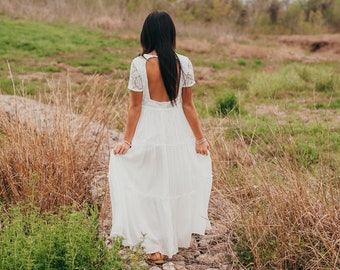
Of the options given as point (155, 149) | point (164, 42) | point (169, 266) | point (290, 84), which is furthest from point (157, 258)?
point (290, 84)

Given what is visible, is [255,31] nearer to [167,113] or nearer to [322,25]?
[322,25]

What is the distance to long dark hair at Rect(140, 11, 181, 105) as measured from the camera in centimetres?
303

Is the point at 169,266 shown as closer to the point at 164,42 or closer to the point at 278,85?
the point at 164,42

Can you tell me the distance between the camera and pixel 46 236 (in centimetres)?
277

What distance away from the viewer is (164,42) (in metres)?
3.06

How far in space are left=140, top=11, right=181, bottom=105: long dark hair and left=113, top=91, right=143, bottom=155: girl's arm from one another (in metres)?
0.24

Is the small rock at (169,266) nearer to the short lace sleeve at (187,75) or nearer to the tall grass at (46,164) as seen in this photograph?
the tall grass at (46,164)

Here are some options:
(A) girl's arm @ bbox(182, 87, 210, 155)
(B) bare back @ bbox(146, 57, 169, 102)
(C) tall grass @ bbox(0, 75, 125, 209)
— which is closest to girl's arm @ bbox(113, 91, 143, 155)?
(B) bare back @ bbox(146, 57, 169, 102)

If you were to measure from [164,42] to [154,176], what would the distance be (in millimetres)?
985

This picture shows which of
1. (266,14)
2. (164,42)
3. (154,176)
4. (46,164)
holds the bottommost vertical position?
(46,164)

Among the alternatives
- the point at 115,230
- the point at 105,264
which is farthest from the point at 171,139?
the point at 105,264

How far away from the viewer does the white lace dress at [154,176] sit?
10.4 ft

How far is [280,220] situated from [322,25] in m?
39.8

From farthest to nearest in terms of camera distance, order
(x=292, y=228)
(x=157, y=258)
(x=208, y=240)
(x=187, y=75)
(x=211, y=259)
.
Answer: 1. (x=208, y=240)
2. (x=211, y=259)
3. (x=157, y=258)
4. (x=187, y=75)
5. (x=292, y=228)
